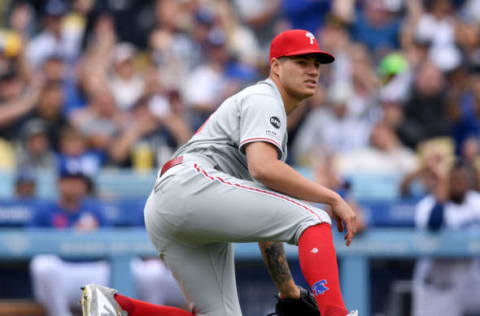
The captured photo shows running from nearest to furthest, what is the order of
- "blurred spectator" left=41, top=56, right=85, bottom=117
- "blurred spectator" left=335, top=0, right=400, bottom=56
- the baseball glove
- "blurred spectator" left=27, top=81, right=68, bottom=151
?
the baseball glove < "blurred spectator" left=27, top=81, right=68, bottom=151 < "blurred spectator" left=41, top=56, right=85, bottom=117 < "blurred spectator" left=335, top=0, right=400, bottom=56

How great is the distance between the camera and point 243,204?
3061mm

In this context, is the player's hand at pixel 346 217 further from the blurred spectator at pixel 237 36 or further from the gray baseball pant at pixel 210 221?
the blurred spectator at pixel 237 36

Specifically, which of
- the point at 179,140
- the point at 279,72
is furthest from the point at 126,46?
the point at 279,72

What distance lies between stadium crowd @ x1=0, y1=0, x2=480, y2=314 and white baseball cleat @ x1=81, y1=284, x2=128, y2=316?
3363 millimetres

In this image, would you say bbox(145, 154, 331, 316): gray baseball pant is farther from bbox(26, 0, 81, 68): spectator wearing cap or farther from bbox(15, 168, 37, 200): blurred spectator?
bbox(26, 0, 81, 68): spectator wearing cap

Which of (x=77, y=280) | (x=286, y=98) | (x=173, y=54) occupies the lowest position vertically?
(x=77, y=280)

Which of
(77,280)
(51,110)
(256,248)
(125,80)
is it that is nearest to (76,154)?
(51,110)

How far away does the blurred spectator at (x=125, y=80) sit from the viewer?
26.8ft

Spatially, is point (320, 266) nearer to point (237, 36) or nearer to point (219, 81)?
point (219, 81)

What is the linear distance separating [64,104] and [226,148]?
4948 mm

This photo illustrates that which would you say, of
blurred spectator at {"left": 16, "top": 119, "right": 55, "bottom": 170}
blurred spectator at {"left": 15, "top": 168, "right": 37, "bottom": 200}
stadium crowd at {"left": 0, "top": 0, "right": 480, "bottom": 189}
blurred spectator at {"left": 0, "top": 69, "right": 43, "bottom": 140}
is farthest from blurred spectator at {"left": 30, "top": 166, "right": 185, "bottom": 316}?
blurred spectator at {"left": 0, "top": 69, "right": 43, "bottom": 140}

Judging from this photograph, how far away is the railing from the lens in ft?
18.5

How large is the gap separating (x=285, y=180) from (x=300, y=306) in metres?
0.82

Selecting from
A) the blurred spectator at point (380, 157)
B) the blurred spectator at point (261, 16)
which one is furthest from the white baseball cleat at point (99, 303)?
the blurred spectator at point (261, 16)
